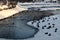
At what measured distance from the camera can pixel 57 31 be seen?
13.8 m

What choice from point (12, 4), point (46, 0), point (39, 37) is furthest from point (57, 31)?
point (46, 0)

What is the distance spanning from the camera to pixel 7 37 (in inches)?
496

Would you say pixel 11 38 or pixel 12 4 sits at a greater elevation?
pixel 11 38

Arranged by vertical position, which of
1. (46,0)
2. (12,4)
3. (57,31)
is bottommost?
(46,0)

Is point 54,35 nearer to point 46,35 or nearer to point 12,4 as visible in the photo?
point 46,35

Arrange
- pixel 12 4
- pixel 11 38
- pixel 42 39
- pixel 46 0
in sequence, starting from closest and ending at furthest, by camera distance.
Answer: pixel 42 39 < pixel 11 38 < pixel 12 4 < pixel 46 0

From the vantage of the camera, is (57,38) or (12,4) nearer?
(57,38)

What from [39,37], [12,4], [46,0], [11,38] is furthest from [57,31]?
[46,0]

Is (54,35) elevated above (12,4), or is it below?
above

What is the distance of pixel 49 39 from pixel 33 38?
95 centimetres

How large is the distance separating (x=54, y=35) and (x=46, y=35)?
49 centimetres

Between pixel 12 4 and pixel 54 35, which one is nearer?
pixel 54 35

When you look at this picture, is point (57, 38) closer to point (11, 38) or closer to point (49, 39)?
point (49, 39)

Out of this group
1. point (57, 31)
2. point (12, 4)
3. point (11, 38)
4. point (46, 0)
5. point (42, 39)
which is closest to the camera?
point (42, 39)
